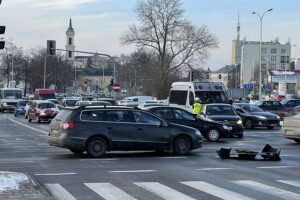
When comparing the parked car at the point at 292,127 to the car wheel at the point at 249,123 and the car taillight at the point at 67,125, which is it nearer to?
the car taillight at the point at 67,125

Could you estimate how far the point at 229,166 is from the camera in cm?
1541

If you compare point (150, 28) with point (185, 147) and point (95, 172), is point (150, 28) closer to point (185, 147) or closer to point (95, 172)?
point (185, 147)

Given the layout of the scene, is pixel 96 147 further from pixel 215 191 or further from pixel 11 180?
pixel 215 191

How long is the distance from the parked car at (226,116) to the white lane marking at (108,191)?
16568mm

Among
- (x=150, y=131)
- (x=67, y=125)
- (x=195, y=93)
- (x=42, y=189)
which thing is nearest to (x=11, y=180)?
(x=42, y=189)

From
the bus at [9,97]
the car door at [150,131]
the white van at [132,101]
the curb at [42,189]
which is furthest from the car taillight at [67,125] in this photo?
the bus at [9,97]

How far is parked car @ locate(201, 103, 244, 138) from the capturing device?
2786 centimetres

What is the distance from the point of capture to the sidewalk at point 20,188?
970 centimetres

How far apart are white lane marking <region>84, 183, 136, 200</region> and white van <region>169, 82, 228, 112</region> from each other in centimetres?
2347

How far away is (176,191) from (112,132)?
7468 mm

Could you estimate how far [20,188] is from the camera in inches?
412

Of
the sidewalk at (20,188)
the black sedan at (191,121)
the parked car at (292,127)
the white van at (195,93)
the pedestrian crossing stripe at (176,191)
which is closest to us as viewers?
the sidewalk at (20,188)

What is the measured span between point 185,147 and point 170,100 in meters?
18.4

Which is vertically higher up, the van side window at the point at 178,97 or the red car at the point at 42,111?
the van side window at the point at 178,97
